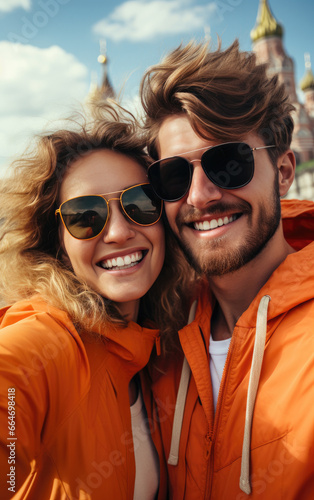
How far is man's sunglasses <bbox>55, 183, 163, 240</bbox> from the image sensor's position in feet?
6.50

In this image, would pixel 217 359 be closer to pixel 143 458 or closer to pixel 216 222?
pixel 143 458

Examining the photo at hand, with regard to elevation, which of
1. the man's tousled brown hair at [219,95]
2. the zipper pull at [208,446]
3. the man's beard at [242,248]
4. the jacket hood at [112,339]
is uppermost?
the man's tousled brown hair at [219,95]

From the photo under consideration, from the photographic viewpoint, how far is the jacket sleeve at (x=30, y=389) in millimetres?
1297

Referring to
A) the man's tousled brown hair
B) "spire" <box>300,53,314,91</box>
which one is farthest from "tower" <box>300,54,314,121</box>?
the man's tousled brown hair

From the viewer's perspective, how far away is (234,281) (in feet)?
6.94

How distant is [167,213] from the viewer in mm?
2209

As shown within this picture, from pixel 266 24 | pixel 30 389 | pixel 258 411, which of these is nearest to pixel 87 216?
pixel 30 389

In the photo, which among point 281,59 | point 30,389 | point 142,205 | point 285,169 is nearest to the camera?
point 30,389

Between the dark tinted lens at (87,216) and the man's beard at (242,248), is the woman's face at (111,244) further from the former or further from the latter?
the man's beard at (242,248)

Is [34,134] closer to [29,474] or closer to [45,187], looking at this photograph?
[45,187]

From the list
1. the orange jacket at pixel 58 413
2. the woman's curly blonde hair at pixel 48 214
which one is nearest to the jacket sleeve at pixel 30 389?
the orange jacket at pixel 58 413

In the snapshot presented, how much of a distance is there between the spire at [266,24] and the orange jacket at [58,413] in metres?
42.7

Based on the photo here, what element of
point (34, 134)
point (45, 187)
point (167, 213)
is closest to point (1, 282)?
point (45, 187)

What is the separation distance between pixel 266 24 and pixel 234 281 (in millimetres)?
42596
